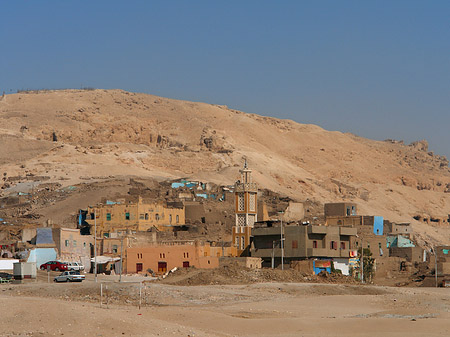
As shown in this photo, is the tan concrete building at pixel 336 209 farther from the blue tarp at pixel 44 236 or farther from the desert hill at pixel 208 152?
the blue tarp at pixel 44 236

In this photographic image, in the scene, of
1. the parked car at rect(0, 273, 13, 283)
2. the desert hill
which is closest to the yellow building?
the parked car at rect(0, 273, 13, 283)

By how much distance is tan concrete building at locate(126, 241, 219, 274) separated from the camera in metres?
47.5

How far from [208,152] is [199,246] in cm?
8271

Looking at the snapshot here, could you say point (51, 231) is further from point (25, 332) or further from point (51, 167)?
point (51, 167)

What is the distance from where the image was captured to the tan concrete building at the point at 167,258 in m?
47.5

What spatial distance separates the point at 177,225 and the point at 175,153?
222ft

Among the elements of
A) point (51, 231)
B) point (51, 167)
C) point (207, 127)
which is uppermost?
point (207, 127)

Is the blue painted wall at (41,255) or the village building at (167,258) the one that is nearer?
the village building at (167,258)

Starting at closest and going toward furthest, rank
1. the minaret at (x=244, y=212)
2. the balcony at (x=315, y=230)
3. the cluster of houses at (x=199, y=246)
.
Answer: the cluster of houses at (x=199, y=246), the balcony at (x=315, y=230), the minaret at (x=244, y=212)

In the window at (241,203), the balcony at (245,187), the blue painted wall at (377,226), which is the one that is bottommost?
the blue painted wall at (377,226)

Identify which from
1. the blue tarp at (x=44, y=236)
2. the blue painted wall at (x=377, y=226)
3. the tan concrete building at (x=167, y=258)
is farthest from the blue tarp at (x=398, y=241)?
the blue tarp at (x=44, y=236)

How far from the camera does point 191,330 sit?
27891mm

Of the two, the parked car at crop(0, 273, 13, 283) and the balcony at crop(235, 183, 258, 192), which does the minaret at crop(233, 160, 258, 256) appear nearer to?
the balcony at crop(235, 183, 258, 192)

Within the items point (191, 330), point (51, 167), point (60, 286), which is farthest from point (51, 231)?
point (51, 167)
